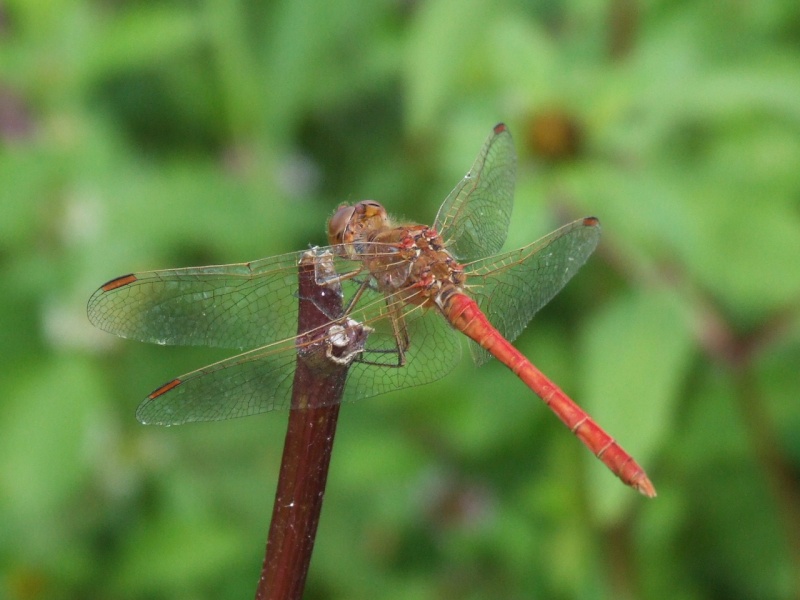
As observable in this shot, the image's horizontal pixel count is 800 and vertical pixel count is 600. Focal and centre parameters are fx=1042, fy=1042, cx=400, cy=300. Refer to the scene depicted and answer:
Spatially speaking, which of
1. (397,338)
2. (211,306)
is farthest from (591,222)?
(211,306)

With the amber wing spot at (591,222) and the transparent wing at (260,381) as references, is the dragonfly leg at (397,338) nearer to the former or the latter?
the transparent wing at (260,381)

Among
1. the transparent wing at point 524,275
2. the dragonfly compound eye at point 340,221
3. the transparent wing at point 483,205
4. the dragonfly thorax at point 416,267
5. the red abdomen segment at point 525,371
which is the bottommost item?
the red abdomen segment at point 525,371

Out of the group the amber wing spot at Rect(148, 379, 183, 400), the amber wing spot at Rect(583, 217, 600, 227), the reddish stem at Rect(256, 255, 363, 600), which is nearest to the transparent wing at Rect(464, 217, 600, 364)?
the amber wing spot at Rect(583, 217, 600, 227)

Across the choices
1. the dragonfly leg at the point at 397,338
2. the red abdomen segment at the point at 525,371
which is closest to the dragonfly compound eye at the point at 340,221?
the dragonfly leg at the point at 397,338

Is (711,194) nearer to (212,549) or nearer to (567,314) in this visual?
(567,314)

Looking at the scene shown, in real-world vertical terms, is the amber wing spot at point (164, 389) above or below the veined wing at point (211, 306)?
below

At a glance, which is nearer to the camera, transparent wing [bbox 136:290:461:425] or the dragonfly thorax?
transparent wing [bbox 136:290:461:425]

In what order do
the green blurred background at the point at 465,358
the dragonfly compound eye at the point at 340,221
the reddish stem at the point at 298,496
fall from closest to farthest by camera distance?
the reddish stem at the point at 298,496 < the dragonfly compound eye at the point at 340,221 < the green blurred background at the point at 465,358

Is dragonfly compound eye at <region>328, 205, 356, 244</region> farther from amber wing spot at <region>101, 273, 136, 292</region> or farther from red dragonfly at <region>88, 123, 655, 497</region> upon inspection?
amber wing spot at <region>101, 273, 136, 292</region>
